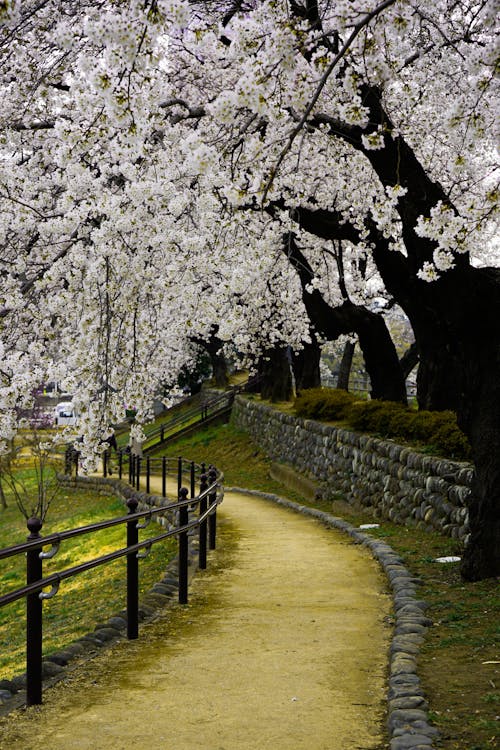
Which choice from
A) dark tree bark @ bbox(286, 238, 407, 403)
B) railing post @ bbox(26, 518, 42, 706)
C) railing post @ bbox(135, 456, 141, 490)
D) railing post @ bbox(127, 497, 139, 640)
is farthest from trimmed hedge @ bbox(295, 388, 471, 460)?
railing post @ bbox(26, 518, 42, 706)

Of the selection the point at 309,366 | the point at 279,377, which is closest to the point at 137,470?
the point at 309,366

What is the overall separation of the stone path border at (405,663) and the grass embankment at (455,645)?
7cm

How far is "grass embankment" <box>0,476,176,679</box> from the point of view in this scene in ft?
32.1

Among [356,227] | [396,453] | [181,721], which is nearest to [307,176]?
[356,227]

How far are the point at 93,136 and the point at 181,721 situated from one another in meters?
4.06

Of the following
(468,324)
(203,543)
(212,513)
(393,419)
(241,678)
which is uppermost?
(468,324)

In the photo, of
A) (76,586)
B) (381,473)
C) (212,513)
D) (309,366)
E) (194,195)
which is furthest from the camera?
(309,366)

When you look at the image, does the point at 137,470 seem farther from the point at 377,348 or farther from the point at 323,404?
the point at 377,348

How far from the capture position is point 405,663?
5.46 meters

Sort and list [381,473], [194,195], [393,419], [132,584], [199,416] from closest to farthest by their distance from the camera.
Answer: [132,584] < [194,195] < [381,473] < [393,419] < [199,416]

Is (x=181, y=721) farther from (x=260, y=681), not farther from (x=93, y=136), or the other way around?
(x=93, y=136)

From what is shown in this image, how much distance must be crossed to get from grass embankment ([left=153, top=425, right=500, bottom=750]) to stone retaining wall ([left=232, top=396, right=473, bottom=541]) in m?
0.28

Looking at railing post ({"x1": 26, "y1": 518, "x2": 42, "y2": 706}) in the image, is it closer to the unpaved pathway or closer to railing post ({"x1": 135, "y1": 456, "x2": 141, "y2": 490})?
the unpaved pathway

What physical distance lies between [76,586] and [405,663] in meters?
9.80
